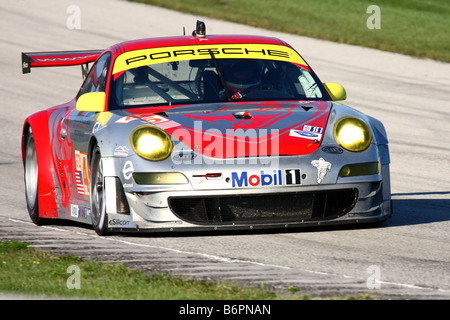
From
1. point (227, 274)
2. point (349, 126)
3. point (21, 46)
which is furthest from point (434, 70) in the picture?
point (227, 274)

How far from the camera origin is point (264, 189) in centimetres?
613

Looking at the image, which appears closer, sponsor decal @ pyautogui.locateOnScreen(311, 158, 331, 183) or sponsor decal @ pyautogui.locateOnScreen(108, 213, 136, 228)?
sponsor decal @ pyautogui.locateOnScreen(311, 158, 331, 183)

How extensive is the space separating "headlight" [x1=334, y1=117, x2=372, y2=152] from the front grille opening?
29cm

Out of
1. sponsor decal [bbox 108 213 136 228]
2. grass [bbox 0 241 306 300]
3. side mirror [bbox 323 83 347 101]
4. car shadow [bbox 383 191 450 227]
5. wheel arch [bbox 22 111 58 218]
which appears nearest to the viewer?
grass [bbox 0 241 306 300]

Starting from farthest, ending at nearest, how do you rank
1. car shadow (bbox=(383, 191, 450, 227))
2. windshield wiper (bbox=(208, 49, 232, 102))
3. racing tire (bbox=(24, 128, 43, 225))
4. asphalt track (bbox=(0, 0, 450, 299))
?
racing tire (bbox=(24, 128, 43, 225)) → car shadow (bbox=(383, 191, 450, 227)) → windshield wiper (bbox=(208, 49, 232, 102)) → asphalt track (bbox=(0, 0, 450, 299))

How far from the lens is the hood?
244 inches

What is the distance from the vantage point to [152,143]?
20.5ft

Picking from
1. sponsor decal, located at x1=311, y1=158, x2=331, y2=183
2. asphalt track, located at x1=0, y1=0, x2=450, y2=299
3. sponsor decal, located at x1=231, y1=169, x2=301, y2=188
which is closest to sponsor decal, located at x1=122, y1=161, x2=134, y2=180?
asphalt track, located at x1=0, y1=0, x2=450, y2=299

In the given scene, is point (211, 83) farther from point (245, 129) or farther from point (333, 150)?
point (333, 150)

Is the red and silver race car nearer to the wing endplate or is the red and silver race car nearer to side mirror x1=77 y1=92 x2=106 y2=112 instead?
side mirror x1=77 y1=92 x2=106 y2=112
